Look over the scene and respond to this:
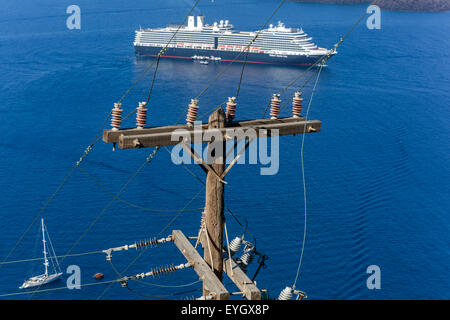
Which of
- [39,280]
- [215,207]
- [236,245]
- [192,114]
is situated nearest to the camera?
[215,207]

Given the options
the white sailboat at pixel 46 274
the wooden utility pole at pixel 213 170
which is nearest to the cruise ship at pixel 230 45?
the white sailboat at pixel 46 274

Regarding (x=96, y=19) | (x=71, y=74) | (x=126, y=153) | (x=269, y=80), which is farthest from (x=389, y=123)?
(x=96, y=19)

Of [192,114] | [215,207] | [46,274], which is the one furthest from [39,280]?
[215,207]

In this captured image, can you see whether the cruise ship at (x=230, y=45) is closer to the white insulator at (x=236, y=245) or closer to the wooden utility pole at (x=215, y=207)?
the white insulator at (x=236, y=245)

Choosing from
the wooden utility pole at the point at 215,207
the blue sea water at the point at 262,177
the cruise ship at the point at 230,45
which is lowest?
the blue sea water at the point at 262,177

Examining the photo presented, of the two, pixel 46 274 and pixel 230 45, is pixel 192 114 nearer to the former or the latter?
pixel 46 274
